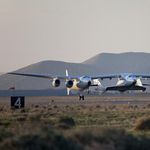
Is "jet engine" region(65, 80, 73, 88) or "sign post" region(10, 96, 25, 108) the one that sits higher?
"jet engine" region(65, 80, 73, 88)

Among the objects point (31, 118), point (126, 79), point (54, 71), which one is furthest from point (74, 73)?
point (31, 118)

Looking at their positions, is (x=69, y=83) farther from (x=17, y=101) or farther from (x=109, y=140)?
(x=109, y=140)

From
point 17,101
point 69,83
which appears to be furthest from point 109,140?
point 69,83

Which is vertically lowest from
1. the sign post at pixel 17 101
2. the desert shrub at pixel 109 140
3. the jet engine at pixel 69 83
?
the desert shrub at pixel 109 140

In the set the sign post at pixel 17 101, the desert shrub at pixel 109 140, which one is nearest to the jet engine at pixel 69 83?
the sign post at pixel 17 101

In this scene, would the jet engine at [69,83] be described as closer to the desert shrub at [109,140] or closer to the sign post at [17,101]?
the sign post at [17,101]

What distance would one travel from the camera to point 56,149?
7.93m

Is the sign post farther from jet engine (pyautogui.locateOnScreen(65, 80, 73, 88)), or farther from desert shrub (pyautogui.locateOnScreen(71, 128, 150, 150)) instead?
desert shrub (pyautogui.locateOnScreen(71, 128, 150, 150))

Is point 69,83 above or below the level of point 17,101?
above

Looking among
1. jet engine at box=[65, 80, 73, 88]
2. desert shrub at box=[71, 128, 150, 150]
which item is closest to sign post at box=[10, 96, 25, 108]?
jet engine at box=[65, 80, 73, 88]

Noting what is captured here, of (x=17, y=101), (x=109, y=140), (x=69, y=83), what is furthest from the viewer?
(x=69, y=83)

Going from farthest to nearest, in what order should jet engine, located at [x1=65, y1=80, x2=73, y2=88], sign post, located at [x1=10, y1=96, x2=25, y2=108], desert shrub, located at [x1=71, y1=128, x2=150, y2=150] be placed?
jet engine, located at [x1=65, y1=80, x2=73, y2=88]
sign post, located at [x1=10, y1=96, x2=25, y2=108]
desert shrub, located at [x1=71, y1=128, x2=150, y2=150]

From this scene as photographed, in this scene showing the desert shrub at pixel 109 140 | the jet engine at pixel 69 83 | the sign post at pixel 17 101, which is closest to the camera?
the desert shrub at pixel 109 140

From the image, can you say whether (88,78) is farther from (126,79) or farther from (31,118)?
(31,118)
